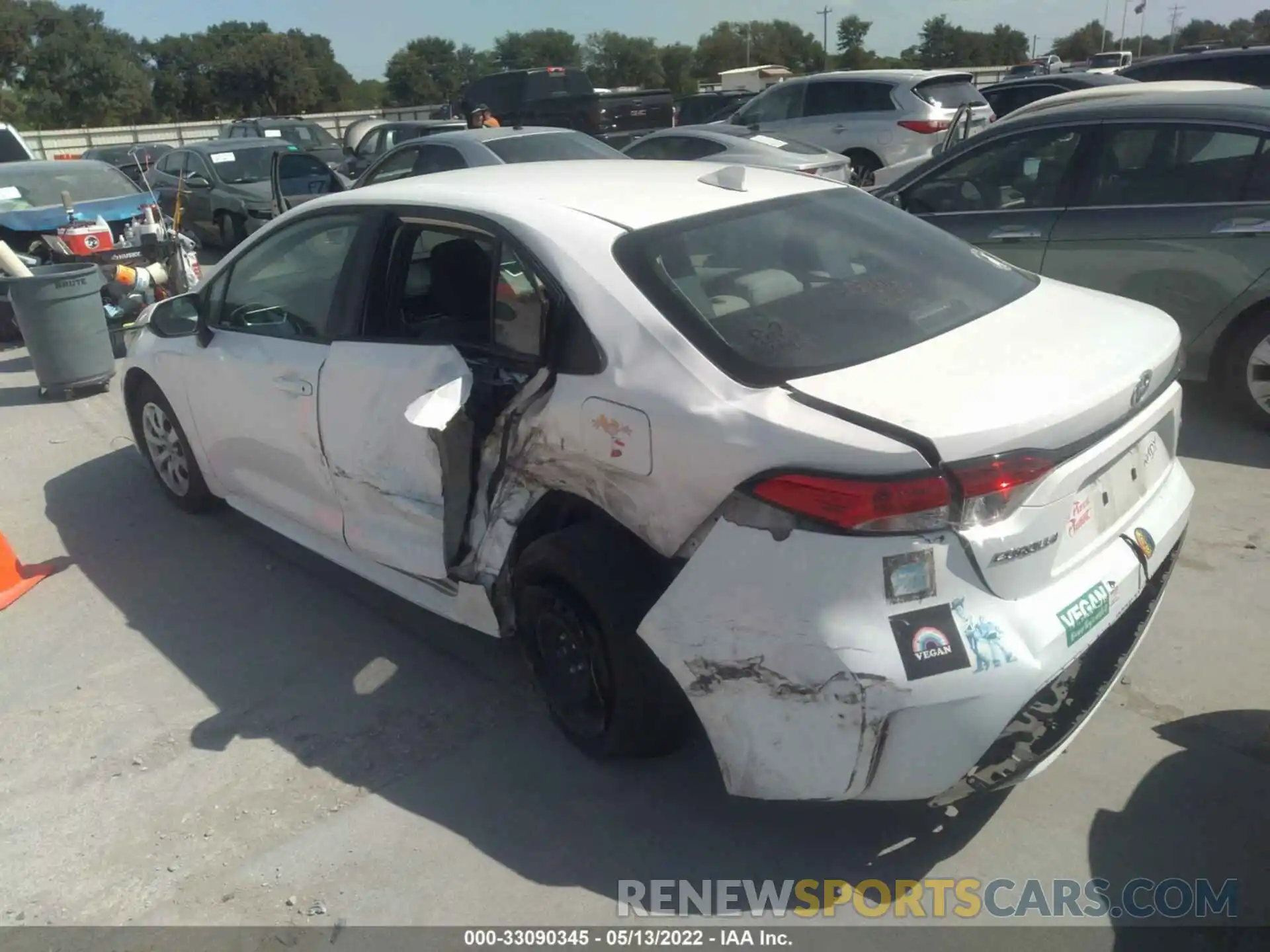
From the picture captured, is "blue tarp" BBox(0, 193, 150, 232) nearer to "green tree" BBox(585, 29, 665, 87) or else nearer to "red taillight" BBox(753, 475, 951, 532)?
"red taillight" BBox(753, 475, 951, 532)

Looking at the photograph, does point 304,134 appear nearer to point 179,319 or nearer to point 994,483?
point 179,319

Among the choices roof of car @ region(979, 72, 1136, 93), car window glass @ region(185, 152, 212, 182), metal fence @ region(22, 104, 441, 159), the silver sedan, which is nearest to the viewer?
the silver sedan

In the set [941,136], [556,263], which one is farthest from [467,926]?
[941,136]

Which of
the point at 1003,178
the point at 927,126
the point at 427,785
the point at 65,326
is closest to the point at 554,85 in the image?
the point at 927,126

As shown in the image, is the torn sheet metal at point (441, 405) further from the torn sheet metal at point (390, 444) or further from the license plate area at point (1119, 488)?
the license plate area at point (1119, 488)

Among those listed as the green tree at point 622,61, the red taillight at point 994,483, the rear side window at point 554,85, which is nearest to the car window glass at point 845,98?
the rear side window at point 554,85

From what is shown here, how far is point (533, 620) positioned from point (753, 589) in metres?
0.97

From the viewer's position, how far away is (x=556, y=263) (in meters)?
3.00

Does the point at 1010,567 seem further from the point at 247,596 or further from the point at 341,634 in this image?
the point at 247,596

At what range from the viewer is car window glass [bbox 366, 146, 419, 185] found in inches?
396

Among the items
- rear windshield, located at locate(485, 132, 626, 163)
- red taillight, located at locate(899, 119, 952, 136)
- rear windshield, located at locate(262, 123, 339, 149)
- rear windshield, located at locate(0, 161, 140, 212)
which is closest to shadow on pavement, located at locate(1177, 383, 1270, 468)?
rear windshield, located at locate(485, 132, 626, 163)

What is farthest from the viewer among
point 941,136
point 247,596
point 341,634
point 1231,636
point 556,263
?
point 941,136

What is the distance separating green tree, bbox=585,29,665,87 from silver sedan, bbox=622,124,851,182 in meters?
60.3

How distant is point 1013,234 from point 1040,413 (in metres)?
3.84
